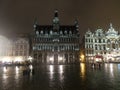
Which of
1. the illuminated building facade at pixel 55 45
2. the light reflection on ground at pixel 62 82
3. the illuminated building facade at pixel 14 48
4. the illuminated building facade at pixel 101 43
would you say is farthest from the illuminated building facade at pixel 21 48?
the light reflection on ground at pixel 62 82

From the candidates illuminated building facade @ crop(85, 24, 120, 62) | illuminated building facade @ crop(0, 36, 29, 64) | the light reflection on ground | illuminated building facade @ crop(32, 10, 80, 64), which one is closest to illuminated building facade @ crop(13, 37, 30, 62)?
illuminated building facade @ crop(0, 36, 29, 64)

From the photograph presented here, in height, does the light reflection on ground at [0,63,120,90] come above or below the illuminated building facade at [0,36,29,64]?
below

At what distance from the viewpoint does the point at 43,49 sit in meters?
134

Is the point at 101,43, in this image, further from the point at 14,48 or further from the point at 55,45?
the point at 14,48

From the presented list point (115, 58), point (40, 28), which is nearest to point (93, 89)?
point (115, 58)

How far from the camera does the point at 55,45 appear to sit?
446ft

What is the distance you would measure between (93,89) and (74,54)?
370ft

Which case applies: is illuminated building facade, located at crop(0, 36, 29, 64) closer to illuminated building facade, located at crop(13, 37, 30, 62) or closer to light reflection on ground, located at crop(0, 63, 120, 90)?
illuminated building facade, located at crop(13, 37, 30, 62)

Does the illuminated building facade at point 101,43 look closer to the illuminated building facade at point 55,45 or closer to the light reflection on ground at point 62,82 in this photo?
the illuminated building facade at point 55,45

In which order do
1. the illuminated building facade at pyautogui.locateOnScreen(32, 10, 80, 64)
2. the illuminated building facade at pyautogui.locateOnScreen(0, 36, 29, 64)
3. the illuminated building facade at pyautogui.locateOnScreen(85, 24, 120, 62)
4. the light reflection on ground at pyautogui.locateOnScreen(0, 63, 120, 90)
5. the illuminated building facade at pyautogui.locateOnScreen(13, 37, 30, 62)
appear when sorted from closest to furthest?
1. the light reflection on ground at pyautogui.locateOnScreen(0, 63, 120, 90)
2. the illuminated building facade at pyautogui.locateOnScreen(85, 24, 120, 62)
3. the illuminated building facade at pyautogui.locateOnScreen(0, 36, 29, 64)
4. the illuminated building facade at pyautogui.locateOnScreen(13, 37, 30, 62)
5. the illuminated building facade at pyautogui.locateOnScreen(32, 10, 80, 64)

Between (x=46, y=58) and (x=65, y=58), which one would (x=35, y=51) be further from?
(x=65, y=58)

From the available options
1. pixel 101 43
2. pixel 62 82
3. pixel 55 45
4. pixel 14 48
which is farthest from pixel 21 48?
pixel 62 82

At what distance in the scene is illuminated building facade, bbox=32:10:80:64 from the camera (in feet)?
437

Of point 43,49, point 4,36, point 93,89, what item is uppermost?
point 4,36
